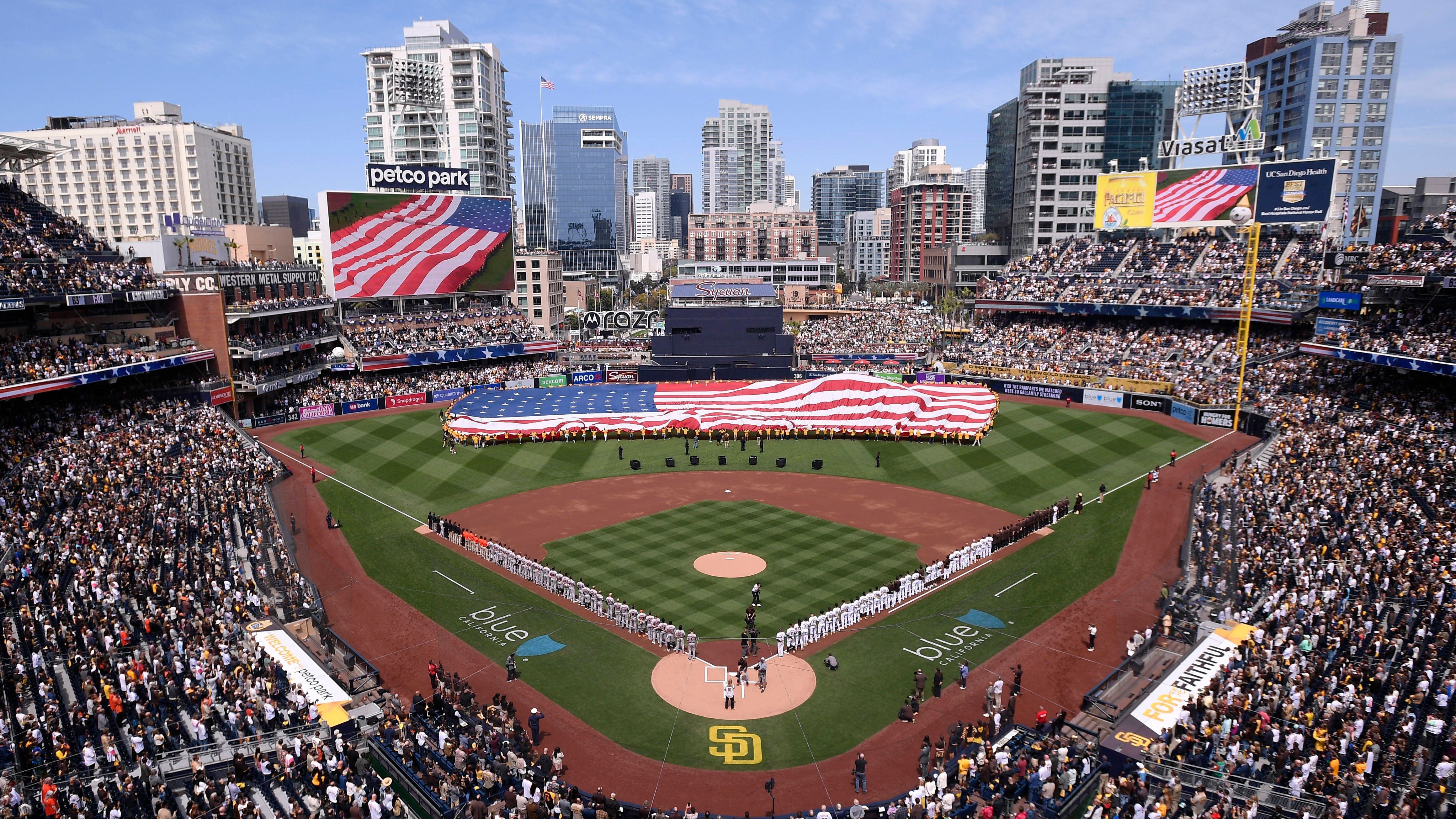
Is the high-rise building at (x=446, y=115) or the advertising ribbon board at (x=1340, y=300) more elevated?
the high-rise building at (x=446, y=115)

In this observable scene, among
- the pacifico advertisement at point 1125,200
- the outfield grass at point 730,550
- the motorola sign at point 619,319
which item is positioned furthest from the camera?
the motorola sign at point 619,319

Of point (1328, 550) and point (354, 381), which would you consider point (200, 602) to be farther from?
point (354, 381)

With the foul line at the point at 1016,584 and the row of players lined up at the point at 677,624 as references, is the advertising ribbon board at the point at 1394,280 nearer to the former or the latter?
Result: the row of players lined up at the point at 677,624

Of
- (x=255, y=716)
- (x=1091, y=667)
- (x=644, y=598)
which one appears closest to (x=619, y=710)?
(x=644, y=598)

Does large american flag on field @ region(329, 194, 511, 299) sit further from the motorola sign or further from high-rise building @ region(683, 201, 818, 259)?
high-rise building @ region(683, 201, 818, 259)

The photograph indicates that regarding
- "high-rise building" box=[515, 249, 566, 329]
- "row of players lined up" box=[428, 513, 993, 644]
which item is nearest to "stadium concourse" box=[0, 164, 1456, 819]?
"row of players lined up" box=[428, 513, 993, 644]

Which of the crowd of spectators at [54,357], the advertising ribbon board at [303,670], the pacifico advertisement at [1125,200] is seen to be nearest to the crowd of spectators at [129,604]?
the advertising ribbon board at [303,670]

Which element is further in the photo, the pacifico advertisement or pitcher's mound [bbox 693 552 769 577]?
the pacifico advertisement
